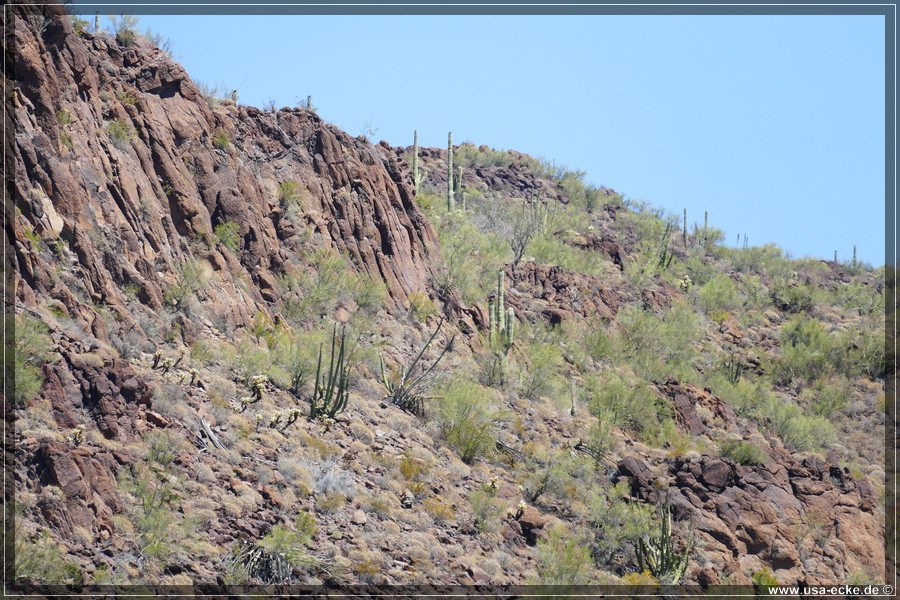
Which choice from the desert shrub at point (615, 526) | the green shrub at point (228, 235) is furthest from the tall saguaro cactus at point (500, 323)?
the green shrub at point (228, 235)

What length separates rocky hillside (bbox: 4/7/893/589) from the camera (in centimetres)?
1495

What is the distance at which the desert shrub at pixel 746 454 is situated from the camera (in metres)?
24.2

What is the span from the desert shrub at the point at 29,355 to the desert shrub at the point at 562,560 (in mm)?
9543

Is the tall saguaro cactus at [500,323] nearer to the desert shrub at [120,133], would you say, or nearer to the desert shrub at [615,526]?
the desert shrub at [615,526]

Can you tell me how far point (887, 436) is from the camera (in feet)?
100

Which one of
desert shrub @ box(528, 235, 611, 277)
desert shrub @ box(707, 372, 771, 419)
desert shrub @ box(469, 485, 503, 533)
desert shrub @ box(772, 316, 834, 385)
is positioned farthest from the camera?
desert shrub @ box(528, 235, 611, 277)

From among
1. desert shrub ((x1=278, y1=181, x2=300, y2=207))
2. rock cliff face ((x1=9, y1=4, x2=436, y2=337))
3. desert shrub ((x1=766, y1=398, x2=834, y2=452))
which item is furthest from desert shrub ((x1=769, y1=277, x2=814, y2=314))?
desert shrub ((x1=278, y1=181, x2=300, y2=207))

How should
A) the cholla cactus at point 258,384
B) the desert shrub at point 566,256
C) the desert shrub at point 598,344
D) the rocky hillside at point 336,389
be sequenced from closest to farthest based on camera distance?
the rocky hillside at point 336,389 → the cholla cactus at point 258,384 → the desert shrub at point 598,344 → the desert shrub at point 566,256

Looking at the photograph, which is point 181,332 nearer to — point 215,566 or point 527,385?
point 215,566

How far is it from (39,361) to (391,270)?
13801 mm

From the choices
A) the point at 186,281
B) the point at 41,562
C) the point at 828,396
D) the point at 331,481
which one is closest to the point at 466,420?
the point at 331,481

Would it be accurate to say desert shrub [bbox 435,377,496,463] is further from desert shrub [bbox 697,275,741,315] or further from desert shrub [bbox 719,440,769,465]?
desert shrub [bbox 697,275,741,315]

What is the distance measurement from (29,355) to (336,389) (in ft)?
26.2

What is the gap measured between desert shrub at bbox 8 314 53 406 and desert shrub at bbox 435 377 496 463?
956 centimetres
